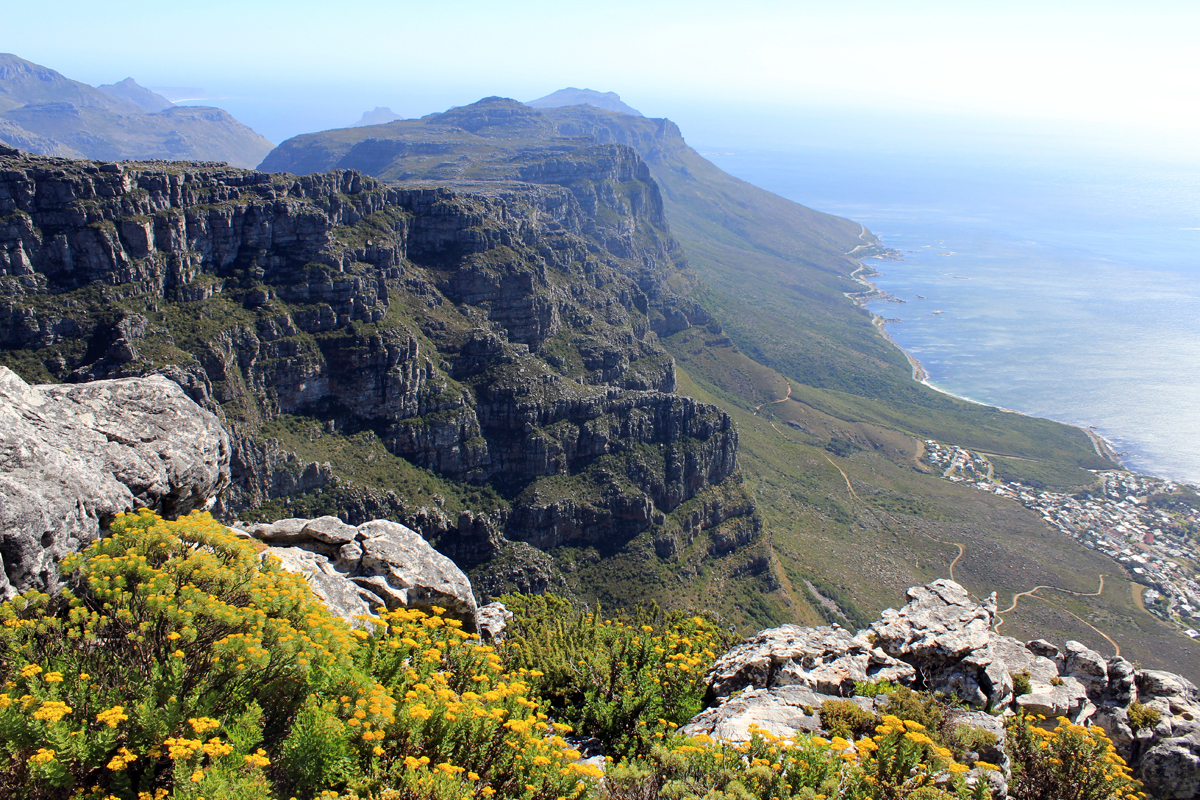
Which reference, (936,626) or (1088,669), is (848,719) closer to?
(936,626)

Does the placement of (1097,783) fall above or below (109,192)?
below

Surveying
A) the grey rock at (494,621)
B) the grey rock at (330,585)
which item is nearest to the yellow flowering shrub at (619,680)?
the grey rock at (494,621)

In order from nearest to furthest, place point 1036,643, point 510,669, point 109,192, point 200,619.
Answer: point 200,619, point 510,669, point 1036,643, point 109,192

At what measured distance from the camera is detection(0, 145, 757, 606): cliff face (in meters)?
70.6

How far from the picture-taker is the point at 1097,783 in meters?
18.3

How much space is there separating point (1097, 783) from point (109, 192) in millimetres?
93366

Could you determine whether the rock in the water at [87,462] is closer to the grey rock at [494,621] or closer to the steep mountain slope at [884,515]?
the grey rock at [494,621]

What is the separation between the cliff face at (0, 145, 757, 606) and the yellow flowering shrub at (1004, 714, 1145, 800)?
56.0 meters

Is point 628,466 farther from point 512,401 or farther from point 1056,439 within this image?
point 1056,439

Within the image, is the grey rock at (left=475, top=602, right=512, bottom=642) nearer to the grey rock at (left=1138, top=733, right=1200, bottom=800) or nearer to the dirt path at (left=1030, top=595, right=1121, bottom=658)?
the grey rock at (left=1138, top=733, right=1200, bottom=800)

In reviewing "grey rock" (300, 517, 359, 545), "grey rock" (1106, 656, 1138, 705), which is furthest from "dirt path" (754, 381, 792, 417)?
"grey rock" (300, 517, 359, 545)

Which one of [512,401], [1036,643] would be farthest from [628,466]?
[1036,643]

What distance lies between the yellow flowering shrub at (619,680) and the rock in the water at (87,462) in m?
13.8

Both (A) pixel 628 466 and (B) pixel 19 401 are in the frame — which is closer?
(B) pixel 19 401
